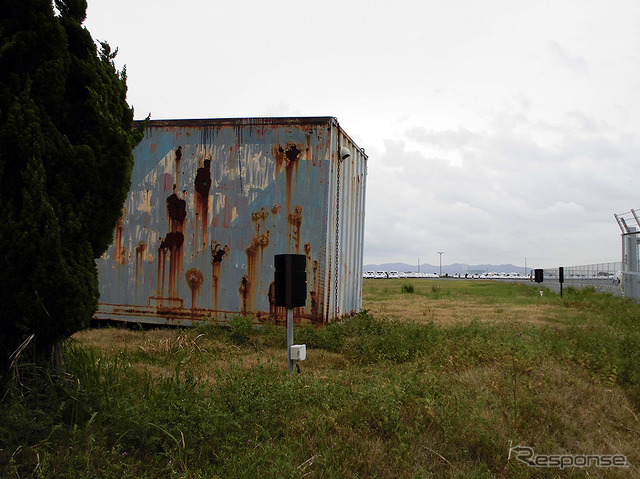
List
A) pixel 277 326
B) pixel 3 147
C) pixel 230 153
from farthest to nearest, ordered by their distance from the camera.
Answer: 1. pixel 230 153
2. pixel 277 326
3. pixel 3 147

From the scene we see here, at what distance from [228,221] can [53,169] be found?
16.0 ft

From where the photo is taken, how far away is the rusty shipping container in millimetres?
8805

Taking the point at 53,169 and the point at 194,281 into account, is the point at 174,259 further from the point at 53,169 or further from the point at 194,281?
the point at 53,169

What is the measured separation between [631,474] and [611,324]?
24.0 feet

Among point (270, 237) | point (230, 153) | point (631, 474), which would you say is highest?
point (230, 153)

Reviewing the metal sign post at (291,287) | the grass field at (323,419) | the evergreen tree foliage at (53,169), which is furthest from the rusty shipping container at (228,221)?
the evergreen tree foliage at (53,169)

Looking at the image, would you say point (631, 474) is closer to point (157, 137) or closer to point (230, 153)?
point (230, 153)

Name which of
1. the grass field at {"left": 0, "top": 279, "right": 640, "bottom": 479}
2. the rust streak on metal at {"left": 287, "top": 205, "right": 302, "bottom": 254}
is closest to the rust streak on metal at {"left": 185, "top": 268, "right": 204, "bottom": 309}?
the rust streak on metal at {"left": 287, "top": 205, "right": 302, "bottom": 254}

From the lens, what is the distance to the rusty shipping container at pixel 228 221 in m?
8.80

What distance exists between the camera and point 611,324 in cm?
1005

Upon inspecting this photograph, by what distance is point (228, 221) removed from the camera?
9102 mm

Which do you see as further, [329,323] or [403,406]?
[329,323]

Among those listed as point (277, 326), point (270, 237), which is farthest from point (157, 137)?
point (277, 326)

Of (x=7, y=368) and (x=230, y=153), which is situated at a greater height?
(x=230, y=153)
